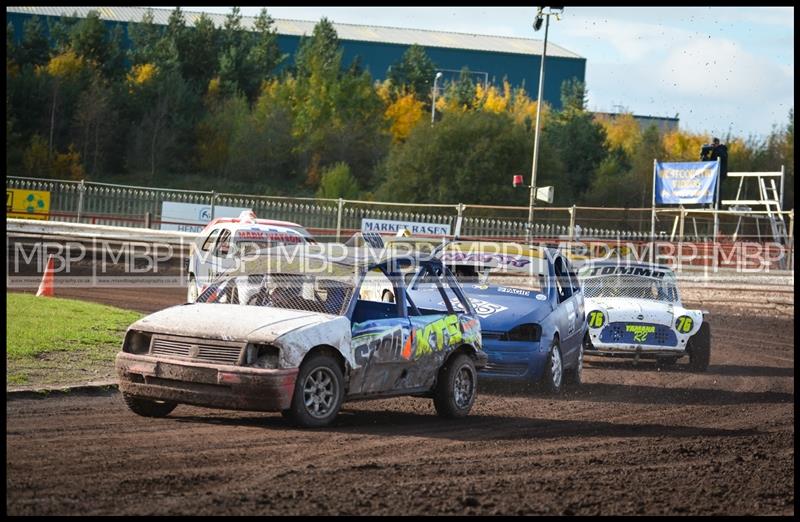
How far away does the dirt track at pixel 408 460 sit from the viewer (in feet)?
20.5

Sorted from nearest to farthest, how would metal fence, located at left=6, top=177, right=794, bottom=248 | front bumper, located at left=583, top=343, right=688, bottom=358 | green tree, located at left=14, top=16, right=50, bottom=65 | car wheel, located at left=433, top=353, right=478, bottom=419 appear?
car wheel, located at left=433, top=353, right=478, bottom=419, front bumper, located at left=583, top=343, right=688, bottom=358, metal fence, located at left=6, top=177, right=794, bottom=248, green tree, located at left=14, top=16, right=50, bottom=65

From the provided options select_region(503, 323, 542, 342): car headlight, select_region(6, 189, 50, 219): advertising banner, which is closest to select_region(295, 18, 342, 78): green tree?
select_region(6, 189, 50, 219): advertising banner

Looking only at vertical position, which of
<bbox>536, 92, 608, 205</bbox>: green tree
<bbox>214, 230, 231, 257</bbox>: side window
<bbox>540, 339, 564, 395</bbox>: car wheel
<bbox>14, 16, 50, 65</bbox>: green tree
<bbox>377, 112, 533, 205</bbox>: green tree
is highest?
<bbox>14, 16, 50, 65</bbox>: green tree

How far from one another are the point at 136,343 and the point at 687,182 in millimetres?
27159

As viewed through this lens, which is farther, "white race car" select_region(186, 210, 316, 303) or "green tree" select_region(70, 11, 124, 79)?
"green tree" select_region(70, 11, 124, 79)

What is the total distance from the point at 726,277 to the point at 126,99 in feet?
140

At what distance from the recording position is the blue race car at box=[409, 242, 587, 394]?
1226 centimetres

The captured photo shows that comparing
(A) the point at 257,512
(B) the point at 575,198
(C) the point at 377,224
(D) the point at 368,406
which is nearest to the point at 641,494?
(A) the point at 257,512

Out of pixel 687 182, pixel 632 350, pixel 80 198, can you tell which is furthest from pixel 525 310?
pixel 687 182

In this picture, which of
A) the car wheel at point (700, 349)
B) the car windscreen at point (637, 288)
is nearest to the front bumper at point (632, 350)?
the car wheel at point (700, 349)

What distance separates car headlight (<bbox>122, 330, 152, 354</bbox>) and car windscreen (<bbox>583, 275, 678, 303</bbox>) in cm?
879

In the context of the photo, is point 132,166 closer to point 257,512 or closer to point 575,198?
point 575,198

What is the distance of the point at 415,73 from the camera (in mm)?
78750

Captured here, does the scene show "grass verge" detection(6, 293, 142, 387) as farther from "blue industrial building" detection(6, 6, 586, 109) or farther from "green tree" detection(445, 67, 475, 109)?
"blue industrial building" detection(6, 6, 586, 109)
